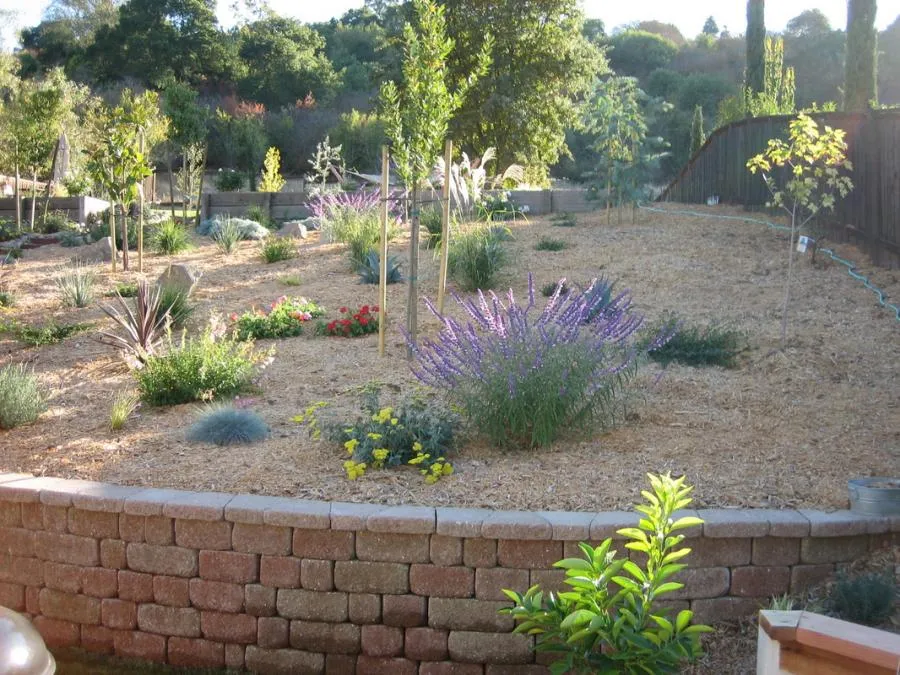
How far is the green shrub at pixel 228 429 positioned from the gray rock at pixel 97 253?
7960 millimetres

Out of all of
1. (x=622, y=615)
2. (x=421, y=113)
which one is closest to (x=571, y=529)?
(x=622, y=615)

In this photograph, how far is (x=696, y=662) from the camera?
14.2 feet

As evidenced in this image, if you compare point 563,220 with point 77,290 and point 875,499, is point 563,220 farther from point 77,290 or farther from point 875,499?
point 875,499

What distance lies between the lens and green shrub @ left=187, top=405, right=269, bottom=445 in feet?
19.1

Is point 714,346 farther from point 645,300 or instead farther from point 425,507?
point 425,507

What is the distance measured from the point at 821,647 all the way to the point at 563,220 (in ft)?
33.8

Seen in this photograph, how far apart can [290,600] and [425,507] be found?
0.76m

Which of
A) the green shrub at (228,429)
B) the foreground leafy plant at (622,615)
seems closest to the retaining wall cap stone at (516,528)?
the foreground leafy plant at (622,615)

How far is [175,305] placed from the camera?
352 inches

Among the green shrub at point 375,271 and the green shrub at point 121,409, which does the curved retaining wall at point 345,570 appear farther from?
the green shrub at point 375,271

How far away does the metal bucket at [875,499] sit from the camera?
4.50 m

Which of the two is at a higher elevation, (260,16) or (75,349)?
(260,16)

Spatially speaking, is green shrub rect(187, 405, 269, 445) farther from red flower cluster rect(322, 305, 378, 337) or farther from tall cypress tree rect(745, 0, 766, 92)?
tall cypress tree rect(745, 0, 766, 92)

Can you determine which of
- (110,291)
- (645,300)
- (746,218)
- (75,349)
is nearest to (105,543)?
(75,349)
